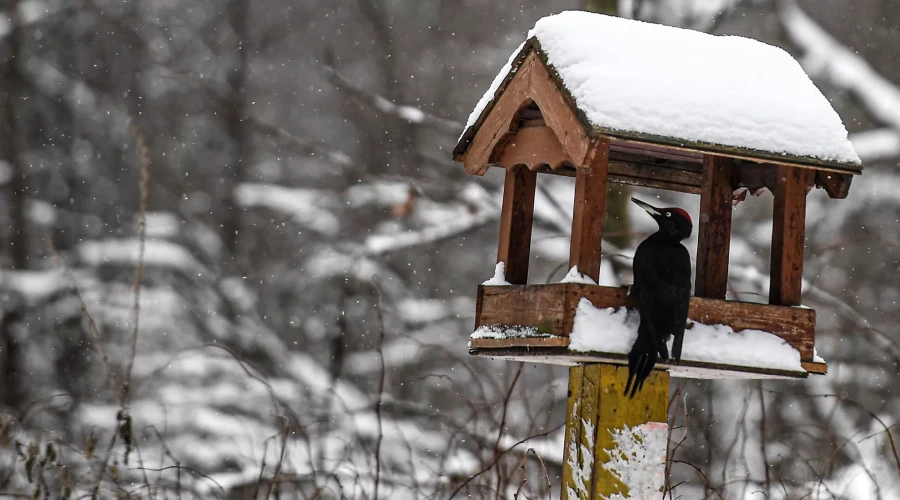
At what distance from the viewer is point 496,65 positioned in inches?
444

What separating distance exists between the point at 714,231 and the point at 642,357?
605mm

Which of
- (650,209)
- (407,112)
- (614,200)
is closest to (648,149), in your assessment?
(650,209)

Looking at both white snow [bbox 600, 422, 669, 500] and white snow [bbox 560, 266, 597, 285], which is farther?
white snow [bbox 600, 422, 669, 500]

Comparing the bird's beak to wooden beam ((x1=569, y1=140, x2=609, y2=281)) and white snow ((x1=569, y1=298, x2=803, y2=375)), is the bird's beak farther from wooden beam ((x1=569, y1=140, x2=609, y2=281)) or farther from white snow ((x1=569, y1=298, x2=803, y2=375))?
white snow ((x1=569, y1=298, x2=803, y2=375))

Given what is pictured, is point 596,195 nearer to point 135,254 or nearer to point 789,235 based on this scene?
point 789,235

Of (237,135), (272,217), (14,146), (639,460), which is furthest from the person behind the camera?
(237,135)

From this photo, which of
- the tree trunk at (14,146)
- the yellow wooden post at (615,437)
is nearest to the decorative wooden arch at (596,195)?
the yellow wooden post at (615,437)

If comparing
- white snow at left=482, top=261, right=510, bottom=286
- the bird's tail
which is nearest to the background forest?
white snow at left=482, top=261, right=510, bottom=286

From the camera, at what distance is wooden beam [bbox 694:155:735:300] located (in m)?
2.74

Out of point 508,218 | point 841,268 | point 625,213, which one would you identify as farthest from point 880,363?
point 508,218

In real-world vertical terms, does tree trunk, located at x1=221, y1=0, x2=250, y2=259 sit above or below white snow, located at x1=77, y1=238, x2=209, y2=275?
above

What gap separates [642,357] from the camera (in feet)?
7.75

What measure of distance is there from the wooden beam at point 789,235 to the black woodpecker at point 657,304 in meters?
0.42

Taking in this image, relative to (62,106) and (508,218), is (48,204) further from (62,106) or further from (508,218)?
(508,218)
